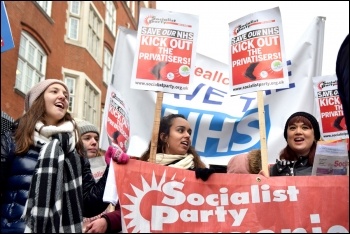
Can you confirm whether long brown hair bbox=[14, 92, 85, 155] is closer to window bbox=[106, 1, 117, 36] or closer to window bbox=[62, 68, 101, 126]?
window bbox=[62, 68, 101, 126]

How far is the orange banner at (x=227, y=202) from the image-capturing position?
2.67 metres

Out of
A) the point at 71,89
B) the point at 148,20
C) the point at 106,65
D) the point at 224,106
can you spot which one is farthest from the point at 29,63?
the point at 148,20

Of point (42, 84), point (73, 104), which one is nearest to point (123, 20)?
point (73, 104)

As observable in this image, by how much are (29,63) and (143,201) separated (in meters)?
11.3

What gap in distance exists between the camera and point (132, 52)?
6.34m

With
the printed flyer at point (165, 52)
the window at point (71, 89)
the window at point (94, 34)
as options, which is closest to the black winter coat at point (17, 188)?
the printed flyer at point (165, 52)

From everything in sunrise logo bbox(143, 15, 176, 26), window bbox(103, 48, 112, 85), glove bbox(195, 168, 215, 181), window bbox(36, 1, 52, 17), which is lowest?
glove bbox(195, 168, 215, 181)

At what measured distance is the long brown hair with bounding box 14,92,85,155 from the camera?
9.17 feet

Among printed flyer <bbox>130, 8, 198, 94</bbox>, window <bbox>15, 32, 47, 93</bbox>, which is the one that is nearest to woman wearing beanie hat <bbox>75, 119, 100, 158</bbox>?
printed flyer <bbox>130, 8, 198, 94</bbox>

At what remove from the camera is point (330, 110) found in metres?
5.18

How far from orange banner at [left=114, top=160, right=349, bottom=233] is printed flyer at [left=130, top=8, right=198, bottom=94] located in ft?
3.35

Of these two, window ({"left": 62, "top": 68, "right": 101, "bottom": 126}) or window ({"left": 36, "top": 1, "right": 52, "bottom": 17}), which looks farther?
window ({"left": 62, "top": 68, "right": 101, "bottom": 126})

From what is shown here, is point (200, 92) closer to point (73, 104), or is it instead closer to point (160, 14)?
point (160, 14)

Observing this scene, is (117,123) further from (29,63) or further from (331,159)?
(29,63)
